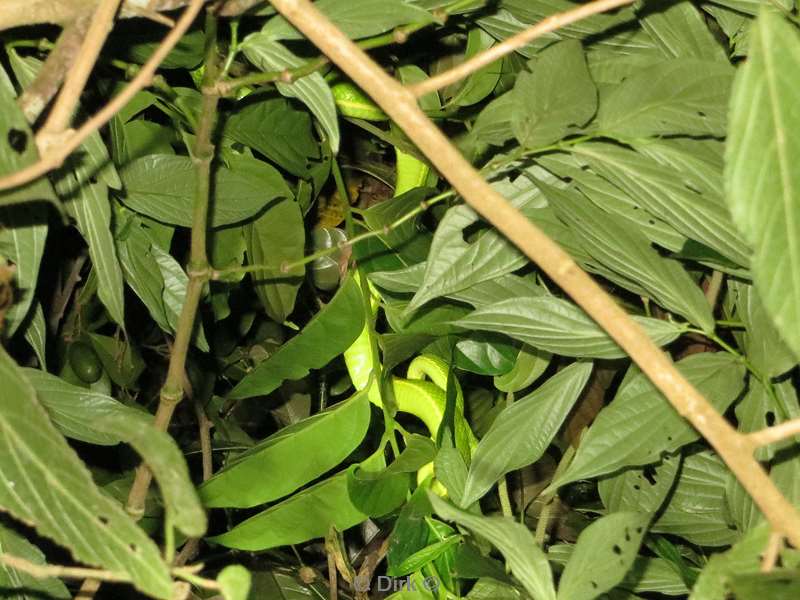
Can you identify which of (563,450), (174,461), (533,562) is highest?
(174,461)

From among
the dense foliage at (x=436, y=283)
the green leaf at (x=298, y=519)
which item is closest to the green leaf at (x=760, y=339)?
the dense foliage at (x=436, y=283)

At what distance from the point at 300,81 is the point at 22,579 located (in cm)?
36

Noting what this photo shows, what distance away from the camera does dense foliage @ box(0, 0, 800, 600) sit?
0.39 meters

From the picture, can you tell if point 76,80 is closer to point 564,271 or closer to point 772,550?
point 564,271

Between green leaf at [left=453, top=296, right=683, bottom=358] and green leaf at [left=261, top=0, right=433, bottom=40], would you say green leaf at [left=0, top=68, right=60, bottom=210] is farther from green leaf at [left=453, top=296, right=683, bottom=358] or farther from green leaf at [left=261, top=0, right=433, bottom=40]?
green leaf at [left=453, top=296, right=683, bottom=358]

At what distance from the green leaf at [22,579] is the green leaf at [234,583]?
270 millimetres

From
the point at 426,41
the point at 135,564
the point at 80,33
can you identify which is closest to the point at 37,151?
the point at 80,33

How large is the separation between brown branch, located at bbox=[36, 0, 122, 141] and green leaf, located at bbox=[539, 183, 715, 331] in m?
0.28

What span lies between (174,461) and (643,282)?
328 mm

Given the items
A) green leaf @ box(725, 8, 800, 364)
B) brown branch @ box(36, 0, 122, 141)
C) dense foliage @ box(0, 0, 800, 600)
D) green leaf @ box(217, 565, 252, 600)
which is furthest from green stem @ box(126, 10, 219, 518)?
green leaf @ box(725, 8, 800, 364)

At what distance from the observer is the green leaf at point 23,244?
525 millimetres

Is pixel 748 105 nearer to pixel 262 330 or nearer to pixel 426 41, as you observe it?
pixel 426 41

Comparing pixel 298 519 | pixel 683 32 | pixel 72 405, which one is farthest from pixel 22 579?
pixel 683 32

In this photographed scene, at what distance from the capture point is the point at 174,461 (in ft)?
1.22
